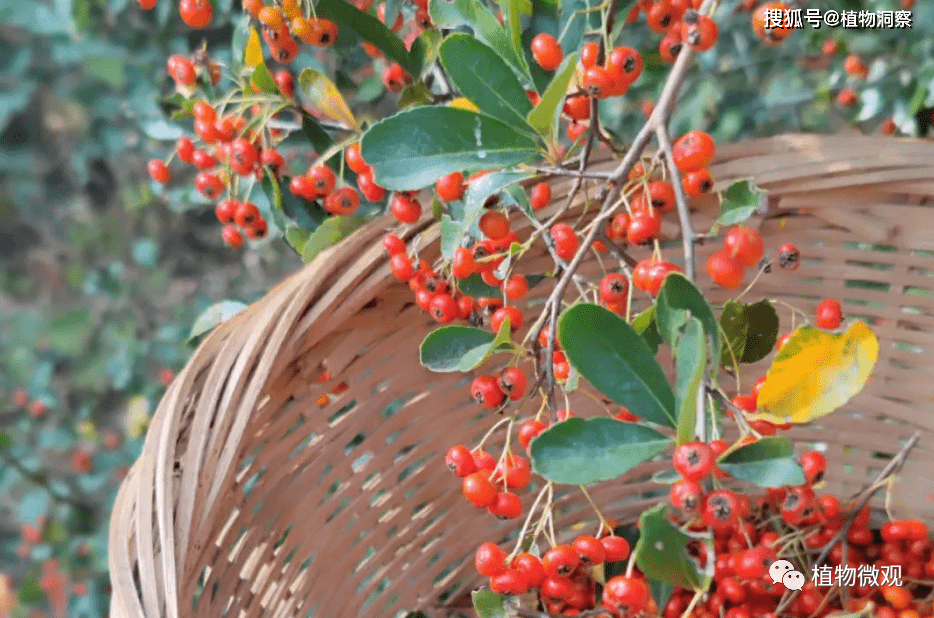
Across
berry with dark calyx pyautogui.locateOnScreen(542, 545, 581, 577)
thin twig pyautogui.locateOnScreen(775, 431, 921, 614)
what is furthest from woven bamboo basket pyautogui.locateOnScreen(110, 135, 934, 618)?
berry with dark calyx pyautogui.locateOnScreen(542, 545, 581, 577)

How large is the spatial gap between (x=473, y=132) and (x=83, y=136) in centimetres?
96

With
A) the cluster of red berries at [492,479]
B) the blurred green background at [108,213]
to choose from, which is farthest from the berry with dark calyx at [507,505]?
the blurred green background at [108,213]

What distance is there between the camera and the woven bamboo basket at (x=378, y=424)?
0.58 meters

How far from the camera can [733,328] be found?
1.69 feet

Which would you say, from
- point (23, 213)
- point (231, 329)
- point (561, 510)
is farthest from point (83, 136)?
point (561, 510)

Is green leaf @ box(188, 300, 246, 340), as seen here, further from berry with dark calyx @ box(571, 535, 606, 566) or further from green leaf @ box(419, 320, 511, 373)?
berry with dark calyx @ box(571, 535, 606, 566)

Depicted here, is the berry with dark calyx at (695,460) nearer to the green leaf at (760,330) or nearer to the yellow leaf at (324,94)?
the green leaf at (760,330)

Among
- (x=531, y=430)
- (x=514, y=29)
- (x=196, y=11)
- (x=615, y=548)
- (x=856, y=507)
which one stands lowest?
(x=856, y=507)

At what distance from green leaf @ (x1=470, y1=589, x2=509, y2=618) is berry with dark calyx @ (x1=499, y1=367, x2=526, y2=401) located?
129mm

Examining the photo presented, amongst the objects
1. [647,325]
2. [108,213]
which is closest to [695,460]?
[647,325]

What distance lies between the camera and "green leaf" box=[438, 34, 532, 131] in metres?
0.45

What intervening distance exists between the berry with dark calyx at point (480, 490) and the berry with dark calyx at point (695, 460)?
14 centimetres

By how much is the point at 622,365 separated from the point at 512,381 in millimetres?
119

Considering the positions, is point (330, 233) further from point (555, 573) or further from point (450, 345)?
point (555, 573)
